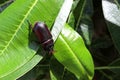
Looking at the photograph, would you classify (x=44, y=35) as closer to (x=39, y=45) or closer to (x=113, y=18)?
(x=39, y=45)

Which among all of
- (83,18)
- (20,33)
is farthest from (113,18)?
(20,33)

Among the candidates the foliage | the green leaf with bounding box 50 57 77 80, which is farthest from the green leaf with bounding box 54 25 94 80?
the green leaf with bounding box 50 57 77 80

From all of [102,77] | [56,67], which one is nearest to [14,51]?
[56,67]

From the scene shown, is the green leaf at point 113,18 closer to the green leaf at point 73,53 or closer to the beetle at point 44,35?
the green leaf at point 73,53

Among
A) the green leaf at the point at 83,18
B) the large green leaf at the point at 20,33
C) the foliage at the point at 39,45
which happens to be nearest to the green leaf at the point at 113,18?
the foliage at the point at 39,45

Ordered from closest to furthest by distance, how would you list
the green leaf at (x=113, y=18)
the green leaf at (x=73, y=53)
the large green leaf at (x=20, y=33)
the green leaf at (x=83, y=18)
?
the large green leaf at (x=20, y=33), the green leaf at (x=73, y=53), the green leaf at (x=113, y=18), the green leaf at (x=83, y=18)

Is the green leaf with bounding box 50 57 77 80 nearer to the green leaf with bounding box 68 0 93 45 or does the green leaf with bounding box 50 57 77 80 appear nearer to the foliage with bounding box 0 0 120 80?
the foliage with bounding box 0 0 120 80
